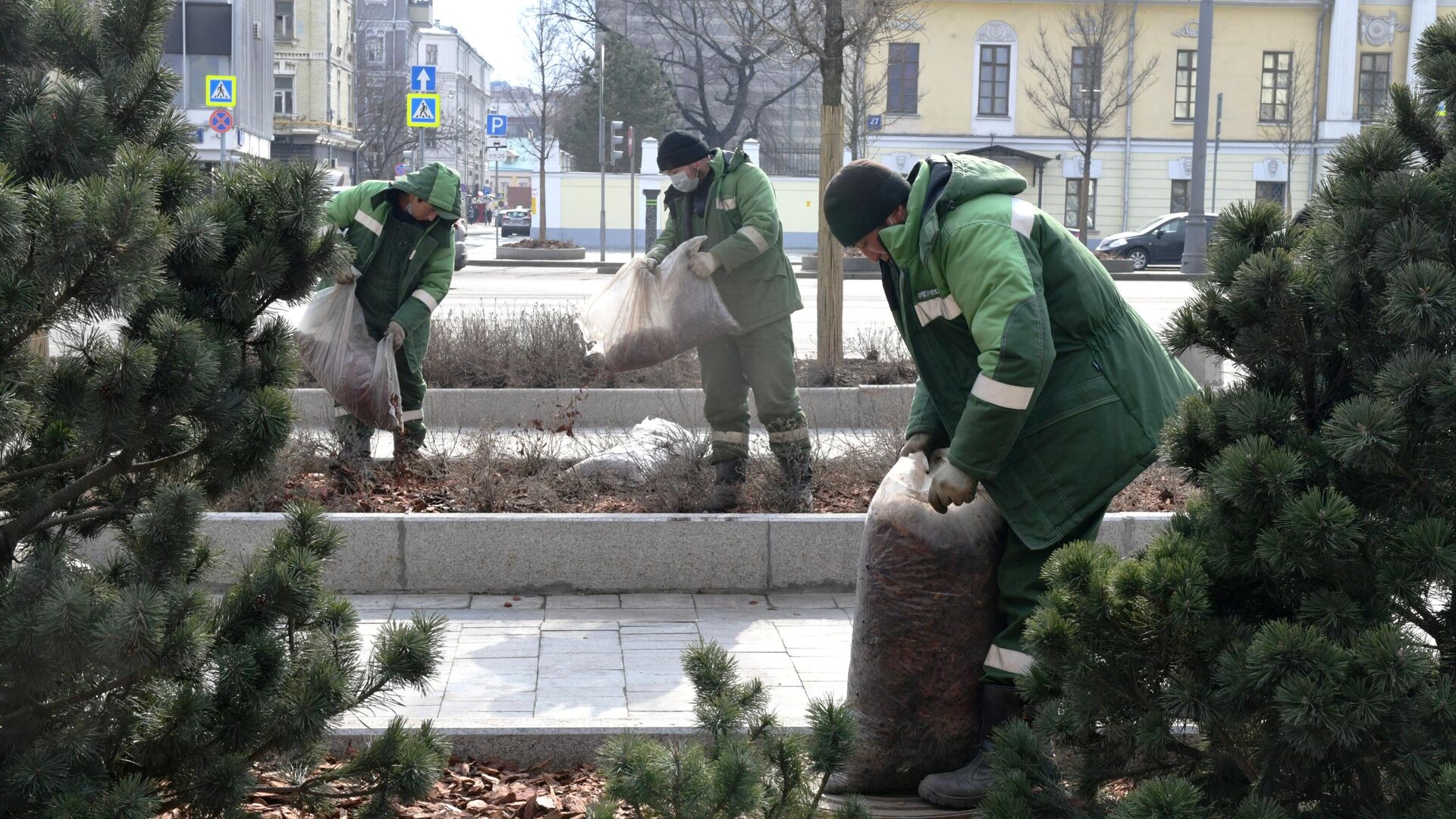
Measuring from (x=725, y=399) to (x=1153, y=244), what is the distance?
31.1m

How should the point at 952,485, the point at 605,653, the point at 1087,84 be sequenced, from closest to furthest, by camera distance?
the point at 952,485 → the point at 605,653 → the point at 1087,84

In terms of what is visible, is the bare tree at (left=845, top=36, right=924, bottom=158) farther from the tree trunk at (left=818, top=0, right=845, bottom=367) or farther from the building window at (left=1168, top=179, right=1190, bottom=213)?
the tree trunk at (left=818, top=0, right=845, bottom=367)

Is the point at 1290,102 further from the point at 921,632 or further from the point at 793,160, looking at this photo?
the point at 921,632

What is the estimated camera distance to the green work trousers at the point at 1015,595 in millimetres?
3527

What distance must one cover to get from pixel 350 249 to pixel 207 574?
736mm

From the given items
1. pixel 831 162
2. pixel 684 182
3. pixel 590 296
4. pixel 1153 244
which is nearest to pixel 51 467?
pixel 684 182

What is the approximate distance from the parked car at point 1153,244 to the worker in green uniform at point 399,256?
30053mm

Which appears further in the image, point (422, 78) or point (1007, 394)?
point (422, 78)

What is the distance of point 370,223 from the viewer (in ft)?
24.0

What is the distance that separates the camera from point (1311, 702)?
2182 mm

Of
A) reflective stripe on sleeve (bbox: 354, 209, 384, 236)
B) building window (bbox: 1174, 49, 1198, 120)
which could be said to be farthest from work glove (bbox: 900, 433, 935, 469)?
building window (bbox: 1174, 49, 1198, 120)

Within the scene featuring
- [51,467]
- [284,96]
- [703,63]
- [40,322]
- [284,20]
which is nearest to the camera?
[40,322]

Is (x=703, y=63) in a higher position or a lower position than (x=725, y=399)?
higher

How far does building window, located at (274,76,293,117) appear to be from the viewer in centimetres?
7000
